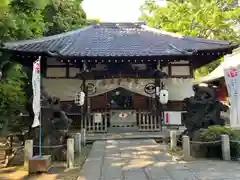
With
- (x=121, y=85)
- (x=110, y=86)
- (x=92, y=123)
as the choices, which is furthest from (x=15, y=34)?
(x=121, y=85)

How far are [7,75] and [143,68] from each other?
6.53 meters

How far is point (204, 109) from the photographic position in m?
8.12

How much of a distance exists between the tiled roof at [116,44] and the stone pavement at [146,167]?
16.1 feet

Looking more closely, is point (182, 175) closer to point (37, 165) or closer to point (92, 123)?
point (37, 165)

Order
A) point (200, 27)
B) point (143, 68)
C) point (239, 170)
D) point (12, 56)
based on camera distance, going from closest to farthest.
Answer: point (239, 170)
point (12, 56)
point (143, 68)
point (200, 27)

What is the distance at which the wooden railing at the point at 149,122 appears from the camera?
1081cm

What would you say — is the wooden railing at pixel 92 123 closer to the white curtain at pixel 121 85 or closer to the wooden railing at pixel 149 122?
the white curtain at pixel 121 85

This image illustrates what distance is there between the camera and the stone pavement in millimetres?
5101

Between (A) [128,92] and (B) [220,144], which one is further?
(A) [128,92]

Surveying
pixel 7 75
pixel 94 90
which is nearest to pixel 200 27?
pixel 94 90

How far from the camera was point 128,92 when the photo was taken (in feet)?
41.9

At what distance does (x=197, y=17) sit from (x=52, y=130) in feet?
47.8

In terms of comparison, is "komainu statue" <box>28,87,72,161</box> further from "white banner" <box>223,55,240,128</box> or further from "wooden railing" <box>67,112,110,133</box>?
"white banner" <box>223,55,240,128</box>

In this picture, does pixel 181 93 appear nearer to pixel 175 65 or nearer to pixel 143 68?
pixel 175 65
